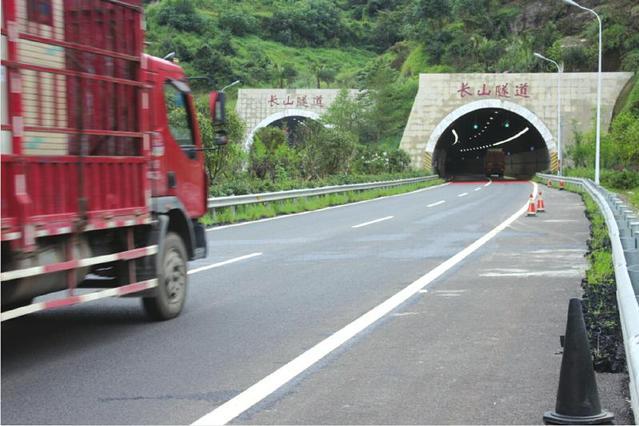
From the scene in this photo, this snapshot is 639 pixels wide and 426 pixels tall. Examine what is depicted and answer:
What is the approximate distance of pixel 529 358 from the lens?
669cm

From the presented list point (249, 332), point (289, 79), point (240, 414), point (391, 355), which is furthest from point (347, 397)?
point (289, 79)

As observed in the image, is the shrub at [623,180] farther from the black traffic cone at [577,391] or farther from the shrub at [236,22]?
the shrub at [236,22]

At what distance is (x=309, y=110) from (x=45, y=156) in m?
70.0

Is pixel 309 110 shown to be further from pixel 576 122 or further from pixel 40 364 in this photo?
pixel 40 364

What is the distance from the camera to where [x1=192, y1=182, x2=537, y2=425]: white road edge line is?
526cm

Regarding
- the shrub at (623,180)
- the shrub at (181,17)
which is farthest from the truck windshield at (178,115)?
the shrub at (181,17)

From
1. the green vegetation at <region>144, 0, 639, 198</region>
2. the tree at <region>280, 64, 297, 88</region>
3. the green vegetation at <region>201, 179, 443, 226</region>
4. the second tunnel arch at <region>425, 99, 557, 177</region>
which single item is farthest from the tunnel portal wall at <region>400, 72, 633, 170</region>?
the tree at <region>280, 64, 297, 88</region>

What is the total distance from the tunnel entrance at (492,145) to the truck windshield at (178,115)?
59.8 metres

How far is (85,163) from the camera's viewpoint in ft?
22.2

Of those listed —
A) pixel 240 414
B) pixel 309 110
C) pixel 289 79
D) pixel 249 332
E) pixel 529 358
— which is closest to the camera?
pixel 240 414

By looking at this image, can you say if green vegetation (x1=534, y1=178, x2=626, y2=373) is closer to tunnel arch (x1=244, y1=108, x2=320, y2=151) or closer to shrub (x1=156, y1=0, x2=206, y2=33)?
tunnel arch (x1=244, y1=108, x2=320, y2=151)

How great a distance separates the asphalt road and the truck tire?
141 millimetres

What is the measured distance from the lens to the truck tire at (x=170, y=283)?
818 cm

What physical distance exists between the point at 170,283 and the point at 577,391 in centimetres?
462
